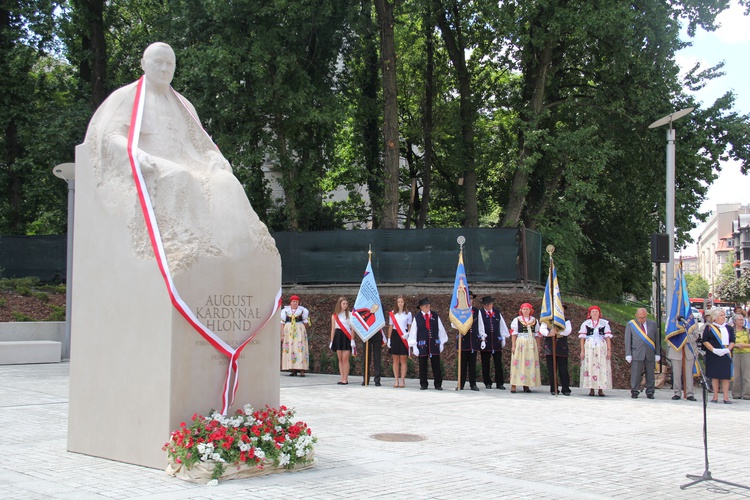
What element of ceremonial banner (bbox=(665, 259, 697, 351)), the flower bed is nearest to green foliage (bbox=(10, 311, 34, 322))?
ceremonial banner (bbox=(665, 259, 697, 351))

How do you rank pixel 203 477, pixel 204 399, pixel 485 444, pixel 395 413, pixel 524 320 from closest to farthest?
1. pixel 203 477
2. pixel 204 399
3. pixel 485 444
4. pixel 395 413
5. pixel 524 320

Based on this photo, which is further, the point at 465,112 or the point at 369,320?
the point at 465,112

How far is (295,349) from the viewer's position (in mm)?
17953

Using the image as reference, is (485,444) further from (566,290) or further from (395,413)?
(566,290)

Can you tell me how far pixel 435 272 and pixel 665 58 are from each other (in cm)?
969

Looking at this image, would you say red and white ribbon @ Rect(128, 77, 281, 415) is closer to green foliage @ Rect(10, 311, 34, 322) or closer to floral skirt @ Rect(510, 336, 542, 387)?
floral skirt @ Rect(510, 336, 542, 387)

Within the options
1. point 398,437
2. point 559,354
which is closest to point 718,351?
point 559,354

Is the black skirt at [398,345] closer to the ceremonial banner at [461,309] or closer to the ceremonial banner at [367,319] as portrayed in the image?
the ceremonial banner at [367,319]

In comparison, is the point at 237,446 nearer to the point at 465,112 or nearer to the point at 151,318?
the point at 151,318

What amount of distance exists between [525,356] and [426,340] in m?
1.96

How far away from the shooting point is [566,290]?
92.9ft

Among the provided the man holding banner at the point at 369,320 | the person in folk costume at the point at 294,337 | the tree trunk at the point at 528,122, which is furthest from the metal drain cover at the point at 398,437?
the tree trunk at the point at 528,122

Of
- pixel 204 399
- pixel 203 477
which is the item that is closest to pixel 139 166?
pixel 204 399

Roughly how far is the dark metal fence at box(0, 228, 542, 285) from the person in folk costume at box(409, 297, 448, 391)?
7146 mm
